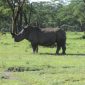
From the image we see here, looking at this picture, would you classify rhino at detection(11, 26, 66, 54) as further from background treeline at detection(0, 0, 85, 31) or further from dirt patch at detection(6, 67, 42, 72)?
background treeline at detection(0, 0, 85, 31)

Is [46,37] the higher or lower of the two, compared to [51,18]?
higher

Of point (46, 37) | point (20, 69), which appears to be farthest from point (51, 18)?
point (20, 69)

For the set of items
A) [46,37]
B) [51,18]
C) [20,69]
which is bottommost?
[51,18]

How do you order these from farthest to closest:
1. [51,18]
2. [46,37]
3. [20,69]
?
[51,18] → [46,37] → [20,69]

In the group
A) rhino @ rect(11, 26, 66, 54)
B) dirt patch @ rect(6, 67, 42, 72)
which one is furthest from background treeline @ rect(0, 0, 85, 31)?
dirt patch @ rect(6, 67, 42, 72)

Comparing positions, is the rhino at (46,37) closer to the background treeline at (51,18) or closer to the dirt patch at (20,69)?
the dirt patch at (20,69)

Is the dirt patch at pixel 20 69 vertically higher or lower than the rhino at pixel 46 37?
higher

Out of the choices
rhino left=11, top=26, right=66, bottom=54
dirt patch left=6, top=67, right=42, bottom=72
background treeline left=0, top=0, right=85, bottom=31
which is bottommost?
background treeline left=0, top=0, right=85, bottom=31

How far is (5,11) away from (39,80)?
147 feet

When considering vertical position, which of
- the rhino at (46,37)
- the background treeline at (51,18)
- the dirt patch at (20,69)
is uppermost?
the dirt patch at (20,69)

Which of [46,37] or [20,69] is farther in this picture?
[46,37]

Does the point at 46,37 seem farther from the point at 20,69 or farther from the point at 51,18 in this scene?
the point at 51,18

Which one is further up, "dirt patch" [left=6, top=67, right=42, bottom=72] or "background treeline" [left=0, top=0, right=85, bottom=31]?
"dirt patch" [left=6, top=67, right=42, bottom=72]

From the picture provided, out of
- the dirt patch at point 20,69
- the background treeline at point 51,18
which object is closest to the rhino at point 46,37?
the dirt patch at point 20,69
